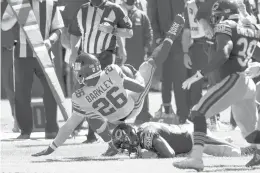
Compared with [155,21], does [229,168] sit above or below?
below

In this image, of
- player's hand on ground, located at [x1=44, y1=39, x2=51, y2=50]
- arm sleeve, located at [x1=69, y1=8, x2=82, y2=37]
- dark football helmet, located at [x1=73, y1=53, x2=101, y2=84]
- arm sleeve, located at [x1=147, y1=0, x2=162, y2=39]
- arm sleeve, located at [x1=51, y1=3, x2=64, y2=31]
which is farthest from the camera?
arm sleeve, located at [x1=147, y1=0, x2=162, y2=39]

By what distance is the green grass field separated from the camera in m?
8.70

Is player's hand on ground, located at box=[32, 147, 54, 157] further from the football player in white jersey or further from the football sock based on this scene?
the football sock

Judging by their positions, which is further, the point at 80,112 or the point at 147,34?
the point at 147,34

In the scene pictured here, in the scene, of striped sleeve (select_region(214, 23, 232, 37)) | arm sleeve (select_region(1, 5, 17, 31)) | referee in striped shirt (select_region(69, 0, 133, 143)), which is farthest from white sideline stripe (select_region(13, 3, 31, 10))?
striped sleeve (select_region(214, 23, 232, 37))

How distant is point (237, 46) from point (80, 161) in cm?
195

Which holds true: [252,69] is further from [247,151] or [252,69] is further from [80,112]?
[80,112]

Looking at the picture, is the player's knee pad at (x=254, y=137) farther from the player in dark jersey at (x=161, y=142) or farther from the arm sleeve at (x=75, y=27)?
the arm sleeve at (x=75, y=27)

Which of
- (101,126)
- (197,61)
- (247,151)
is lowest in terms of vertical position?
(247,151)

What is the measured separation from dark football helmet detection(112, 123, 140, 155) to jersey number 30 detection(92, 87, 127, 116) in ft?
0.84

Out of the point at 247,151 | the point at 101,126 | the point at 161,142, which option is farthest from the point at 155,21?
the point at 161,142

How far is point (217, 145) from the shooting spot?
10227 millimetres

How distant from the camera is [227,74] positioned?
900 cm

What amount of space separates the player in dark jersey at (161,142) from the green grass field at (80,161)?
0.16m
